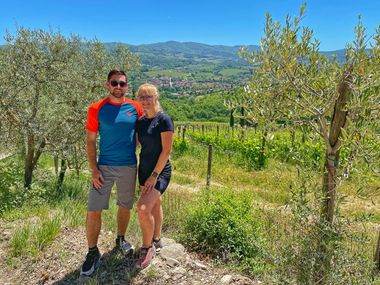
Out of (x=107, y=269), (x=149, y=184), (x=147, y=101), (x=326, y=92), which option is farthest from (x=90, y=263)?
(x=326, y=92)

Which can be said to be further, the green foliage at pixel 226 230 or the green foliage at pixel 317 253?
the green foliage at pixel 226 230

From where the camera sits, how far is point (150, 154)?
4098 mm

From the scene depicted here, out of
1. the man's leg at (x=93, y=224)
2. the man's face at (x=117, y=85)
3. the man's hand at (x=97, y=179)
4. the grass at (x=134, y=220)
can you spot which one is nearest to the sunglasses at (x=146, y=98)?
the man's face at (x=117, y=85)

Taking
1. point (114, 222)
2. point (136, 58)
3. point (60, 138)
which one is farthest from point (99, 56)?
point (114, 222)

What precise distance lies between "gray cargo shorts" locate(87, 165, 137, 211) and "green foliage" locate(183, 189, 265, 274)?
4.47 ft

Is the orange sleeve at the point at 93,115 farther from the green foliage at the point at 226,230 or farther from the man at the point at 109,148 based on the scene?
the green foliage at the point at 226,230

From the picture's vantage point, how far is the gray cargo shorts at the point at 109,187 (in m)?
4.21

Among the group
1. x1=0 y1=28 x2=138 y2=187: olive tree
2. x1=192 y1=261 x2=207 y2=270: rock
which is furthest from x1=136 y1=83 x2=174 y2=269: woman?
x1=0 y1=28 x2=138 y2=187: olive tree

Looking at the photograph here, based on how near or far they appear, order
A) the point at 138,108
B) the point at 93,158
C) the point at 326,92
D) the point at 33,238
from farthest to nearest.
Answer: the point at 33,238 < the point at 138,108 < the point at 93,158 < the point at 326,92

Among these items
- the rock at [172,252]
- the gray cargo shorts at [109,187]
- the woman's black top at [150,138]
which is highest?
the woman's black top at [150,138]

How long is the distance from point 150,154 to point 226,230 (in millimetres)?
1784

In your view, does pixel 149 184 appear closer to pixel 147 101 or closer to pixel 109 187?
pixel 109 187

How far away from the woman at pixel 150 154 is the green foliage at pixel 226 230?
1.13 meters

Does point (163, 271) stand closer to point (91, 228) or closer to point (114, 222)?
point (91, 228)
